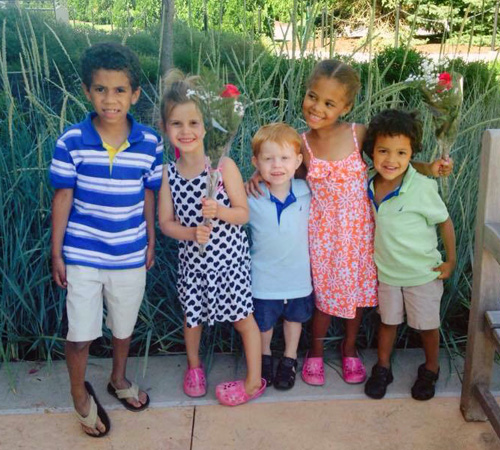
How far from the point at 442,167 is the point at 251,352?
3.64 feet

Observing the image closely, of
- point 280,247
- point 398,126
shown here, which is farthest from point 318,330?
point 398,126

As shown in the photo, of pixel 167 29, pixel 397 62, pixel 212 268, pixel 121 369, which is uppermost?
pixel 167 29

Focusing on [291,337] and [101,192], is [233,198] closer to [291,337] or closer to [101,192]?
[101,192]

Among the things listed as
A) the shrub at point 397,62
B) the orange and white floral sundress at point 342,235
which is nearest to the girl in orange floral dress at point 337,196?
the orange and white floral sundress at point 342,235

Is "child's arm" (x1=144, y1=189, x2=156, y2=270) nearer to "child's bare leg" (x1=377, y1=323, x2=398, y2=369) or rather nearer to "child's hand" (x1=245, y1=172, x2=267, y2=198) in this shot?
"child's hand" (x1=245, y1=172, x2=267, y2=198)

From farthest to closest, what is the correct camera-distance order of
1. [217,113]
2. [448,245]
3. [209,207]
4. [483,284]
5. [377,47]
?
[377,47] < [448,245] < [483,284] < [209,207] < [217,113]

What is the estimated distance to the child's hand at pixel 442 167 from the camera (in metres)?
2.44

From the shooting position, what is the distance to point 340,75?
2.50m

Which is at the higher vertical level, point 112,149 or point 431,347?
point 112,149

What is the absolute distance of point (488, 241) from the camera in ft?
7.21

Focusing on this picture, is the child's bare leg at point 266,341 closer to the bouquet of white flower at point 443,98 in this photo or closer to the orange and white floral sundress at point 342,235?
the orange and white floral sundress at point 342,235

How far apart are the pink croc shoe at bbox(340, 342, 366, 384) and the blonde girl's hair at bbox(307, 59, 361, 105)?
1.16 meters

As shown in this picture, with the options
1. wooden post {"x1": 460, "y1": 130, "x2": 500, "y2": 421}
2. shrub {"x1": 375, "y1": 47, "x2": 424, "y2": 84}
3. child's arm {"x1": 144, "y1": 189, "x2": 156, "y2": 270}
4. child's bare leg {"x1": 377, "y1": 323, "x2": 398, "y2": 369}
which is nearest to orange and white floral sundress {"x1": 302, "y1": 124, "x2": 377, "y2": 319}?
child's bare leg {"x1": 377, "y1": 323, "x2": 398, "y2": 369}

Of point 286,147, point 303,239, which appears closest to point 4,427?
point 303,239
